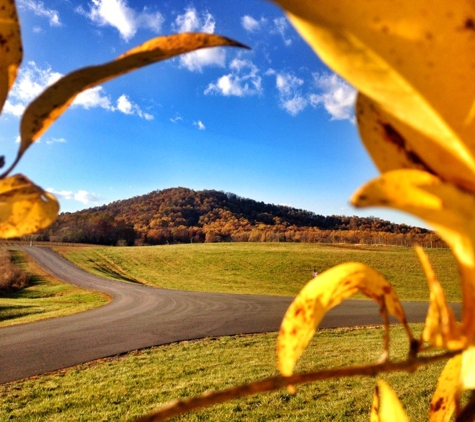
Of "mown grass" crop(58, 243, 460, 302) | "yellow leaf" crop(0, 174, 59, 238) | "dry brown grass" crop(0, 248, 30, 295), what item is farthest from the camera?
"mown grass" crop(58, 243, 460, 302)

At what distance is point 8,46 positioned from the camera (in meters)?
0.21

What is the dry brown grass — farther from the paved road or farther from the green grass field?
the green grass field

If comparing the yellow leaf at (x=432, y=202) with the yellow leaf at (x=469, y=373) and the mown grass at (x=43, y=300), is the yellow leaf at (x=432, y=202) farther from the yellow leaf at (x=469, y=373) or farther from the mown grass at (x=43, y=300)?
the mown grass at (x=43, y=300)

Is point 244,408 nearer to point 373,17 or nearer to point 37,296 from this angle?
point 373,17

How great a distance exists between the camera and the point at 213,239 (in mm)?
32469

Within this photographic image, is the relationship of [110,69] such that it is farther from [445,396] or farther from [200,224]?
[200,224]

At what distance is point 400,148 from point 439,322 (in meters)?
0.07

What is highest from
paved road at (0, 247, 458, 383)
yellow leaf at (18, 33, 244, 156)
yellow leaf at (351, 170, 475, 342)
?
yellow leaf at (18, 33, 244, 156)

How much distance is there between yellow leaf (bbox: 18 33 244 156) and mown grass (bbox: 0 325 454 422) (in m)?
4.70

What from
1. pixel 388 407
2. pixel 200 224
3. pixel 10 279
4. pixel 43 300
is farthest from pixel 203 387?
pixel 200 224

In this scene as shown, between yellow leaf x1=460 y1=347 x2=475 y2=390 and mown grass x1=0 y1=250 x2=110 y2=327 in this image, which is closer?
yellow leaf x1=460 y1=347 x2=475 y2=390

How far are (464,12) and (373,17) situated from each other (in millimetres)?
34

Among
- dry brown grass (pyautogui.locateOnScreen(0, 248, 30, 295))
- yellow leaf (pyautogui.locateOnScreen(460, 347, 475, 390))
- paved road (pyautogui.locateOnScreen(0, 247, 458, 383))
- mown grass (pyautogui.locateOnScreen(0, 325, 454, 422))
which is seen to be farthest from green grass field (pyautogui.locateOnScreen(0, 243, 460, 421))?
Answer: dry brown grass (pyautogui.locateOnScreen(0, 248, 30, 295))

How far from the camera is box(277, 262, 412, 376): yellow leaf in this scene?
7.7 inches
